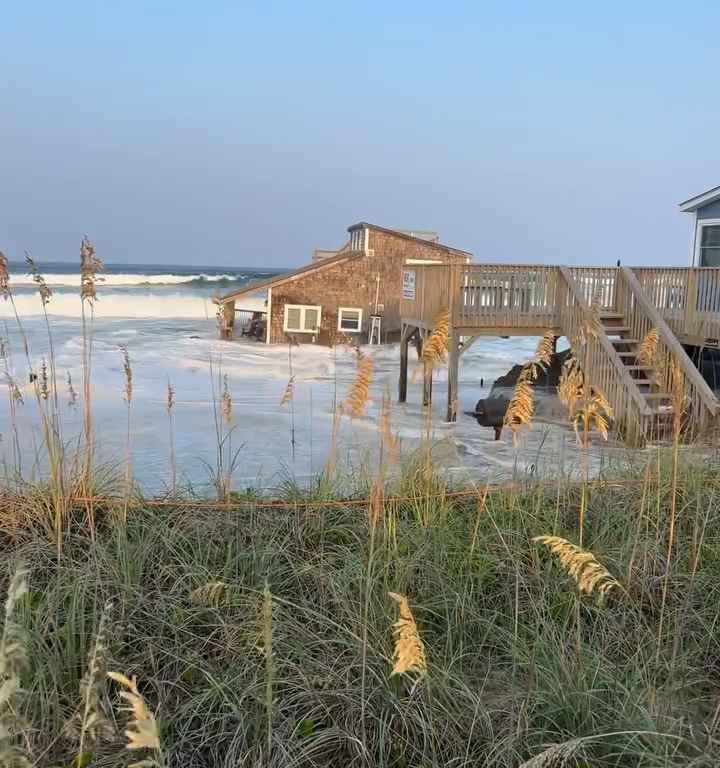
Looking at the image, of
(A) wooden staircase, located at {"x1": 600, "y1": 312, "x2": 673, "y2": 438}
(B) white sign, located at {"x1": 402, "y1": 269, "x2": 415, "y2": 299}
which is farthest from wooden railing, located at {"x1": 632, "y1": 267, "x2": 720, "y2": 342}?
(B) white sign, located at {"x1": 402, "y1": 269, "x2": 415, "y2": 299}

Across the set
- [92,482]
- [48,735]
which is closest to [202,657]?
[48,735]

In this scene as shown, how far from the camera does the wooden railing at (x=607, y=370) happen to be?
1024 centimetres

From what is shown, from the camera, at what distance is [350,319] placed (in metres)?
31.9

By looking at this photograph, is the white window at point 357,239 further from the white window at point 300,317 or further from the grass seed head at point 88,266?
the grass seed head at point 88,266

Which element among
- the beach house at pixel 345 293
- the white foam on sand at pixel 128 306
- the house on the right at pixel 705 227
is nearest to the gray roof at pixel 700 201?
the house on the right at pixel 705 227

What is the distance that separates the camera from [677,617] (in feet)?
11.8

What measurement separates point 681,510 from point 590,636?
1.28 m

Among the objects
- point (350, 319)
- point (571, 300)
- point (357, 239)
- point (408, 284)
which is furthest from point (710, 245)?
point (357, 239)

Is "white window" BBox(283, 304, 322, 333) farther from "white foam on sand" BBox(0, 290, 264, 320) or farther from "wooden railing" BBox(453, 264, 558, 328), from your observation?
"wooden railing" BBox(453, 264, 558, 328)

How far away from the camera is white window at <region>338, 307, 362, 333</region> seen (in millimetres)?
31688

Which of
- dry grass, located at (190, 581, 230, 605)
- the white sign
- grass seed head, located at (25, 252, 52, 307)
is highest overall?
the white sign

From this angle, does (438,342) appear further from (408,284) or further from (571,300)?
(408,284)

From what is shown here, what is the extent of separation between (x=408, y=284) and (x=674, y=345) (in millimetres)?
6427

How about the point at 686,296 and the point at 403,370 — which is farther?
the point at 403,370
